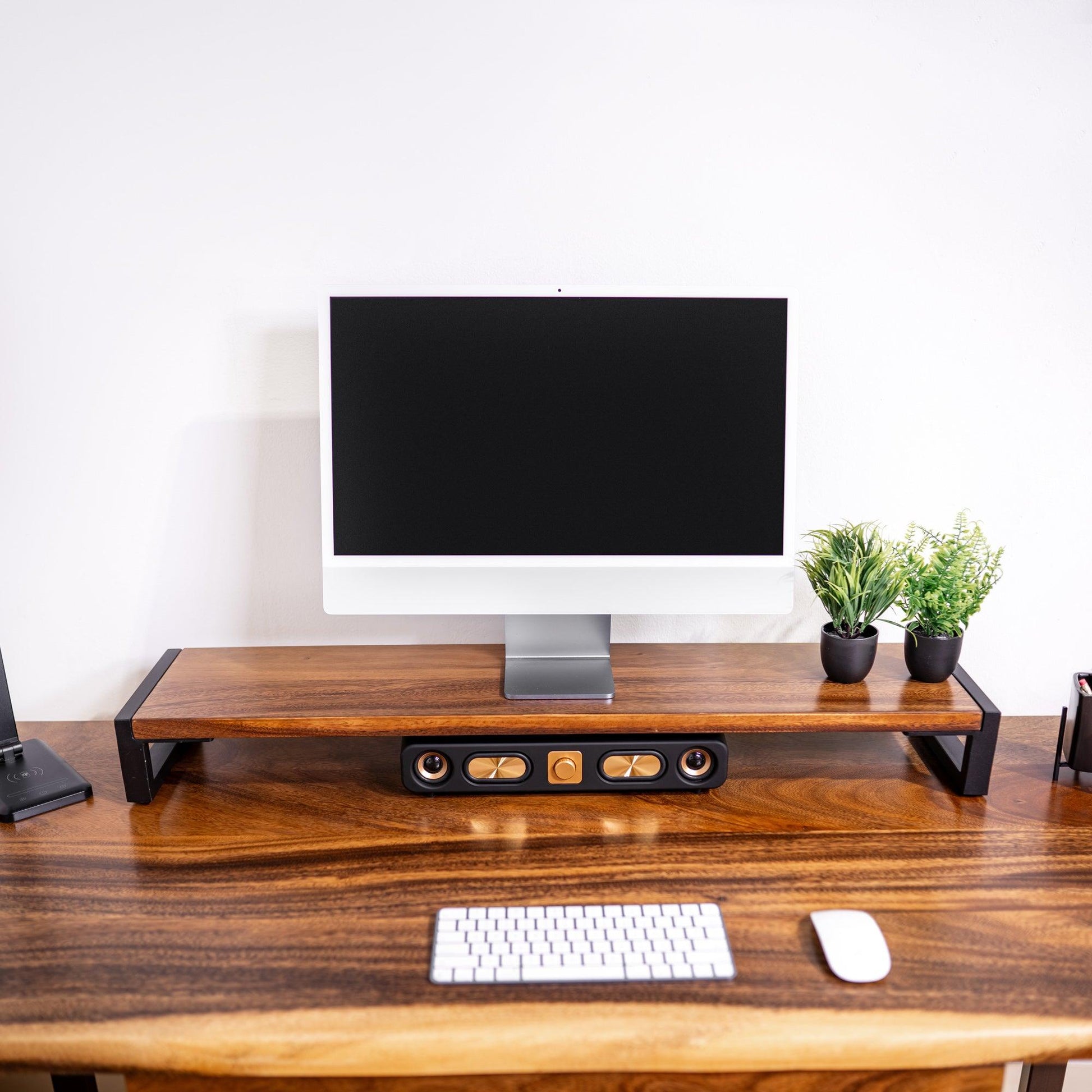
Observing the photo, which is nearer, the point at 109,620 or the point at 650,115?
the point at 650,115

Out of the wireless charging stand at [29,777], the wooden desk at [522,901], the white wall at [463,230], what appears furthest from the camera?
the white wall at [463,230]

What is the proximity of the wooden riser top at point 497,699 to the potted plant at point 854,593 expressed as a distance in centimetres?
4

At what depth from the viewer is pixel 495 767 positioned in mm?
1159

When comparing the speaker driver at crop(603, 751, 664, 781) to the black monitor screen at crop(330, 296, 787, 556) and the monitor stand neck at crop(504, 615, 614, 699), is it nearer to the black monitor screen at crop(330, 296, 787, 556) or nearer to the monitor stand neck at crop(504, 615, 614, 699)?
the monitor stand neck at crop(504, 615, 614, 699)

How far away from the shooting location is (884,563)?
120cm

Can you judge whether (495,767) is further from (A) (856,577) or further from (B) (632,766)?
(A) (856,577)

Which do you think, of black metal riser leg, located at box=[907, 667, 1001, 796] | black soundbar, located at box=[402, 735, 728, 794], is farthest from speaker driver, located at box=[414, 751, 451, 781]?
black metal riser leg, located at box=[907, 667, 1001, 796]

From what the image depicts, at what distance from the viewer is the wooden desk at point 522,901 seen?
794mm

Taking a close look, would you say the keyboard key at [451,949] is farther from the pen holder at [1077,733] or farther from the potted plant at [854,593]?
the pen holder at [1077,733]

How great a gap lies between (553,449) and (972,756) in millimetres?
676

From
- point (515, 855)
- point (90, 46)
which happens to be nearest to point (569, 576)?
point (515, 855)

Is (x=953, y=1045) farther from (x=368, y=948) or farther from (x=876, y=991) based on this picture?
(x=368, y=948)

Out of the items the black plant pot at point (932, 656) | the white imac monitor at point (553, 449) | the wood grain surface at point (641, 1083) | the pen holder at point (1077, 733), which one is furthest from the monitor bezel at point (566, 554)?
the wood grain surface at point (641, 1083)

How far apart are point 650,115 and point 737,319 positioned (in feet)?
1.21
